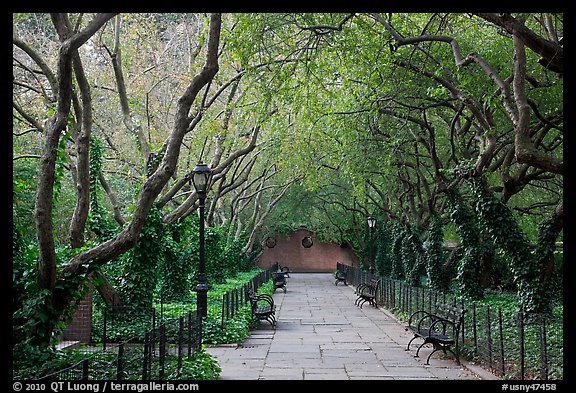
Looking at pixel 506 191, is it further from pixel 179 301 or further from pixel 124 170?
pixel 124 170

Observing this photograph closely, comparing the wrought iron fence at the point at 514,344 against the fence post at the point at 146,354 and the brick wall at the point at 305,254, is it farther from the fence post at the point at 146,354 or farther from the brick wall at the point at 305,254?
the brick wall at the point at 305,254

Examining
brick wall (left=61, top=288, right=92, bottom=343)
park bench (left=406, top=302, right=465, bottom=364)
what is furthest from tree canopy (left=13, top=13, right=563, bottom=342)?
park bench (left=406, top=302, right=465, bottom=364)

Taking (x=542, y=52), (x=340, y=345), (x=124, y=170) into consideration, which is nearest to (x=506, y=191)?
(x=340, y=345)

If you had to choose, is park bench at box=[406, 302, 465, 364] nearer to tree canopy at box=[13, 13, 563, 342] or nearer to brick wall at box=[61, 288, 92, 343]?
tree canopy at box=[13, 13, 563, 342]

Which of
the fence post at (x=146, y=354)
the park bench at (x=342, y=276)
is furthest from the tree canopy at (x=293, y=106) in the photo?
the park bench at (x=342, y=276)

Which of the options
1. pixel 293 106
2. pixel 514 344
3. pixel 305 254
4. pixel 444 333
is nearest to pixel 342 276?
pixel 305 254

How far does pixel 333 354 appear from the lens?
37.7ft

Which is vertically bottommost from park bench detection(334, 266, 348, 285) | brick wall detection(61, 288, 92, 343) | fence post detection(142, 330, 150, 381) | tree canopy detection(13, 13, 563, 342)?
park bench detection(334, 266, 348, 285)

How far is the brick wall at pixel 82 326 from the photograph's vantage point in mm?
12344

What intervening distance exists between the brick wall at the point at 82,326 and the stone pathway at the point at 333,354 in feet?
8.78

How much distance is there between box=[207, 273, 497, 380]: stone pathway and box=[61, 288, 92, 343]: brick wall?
268 centimetres

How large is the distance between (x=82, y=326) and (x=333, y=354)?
5343mm

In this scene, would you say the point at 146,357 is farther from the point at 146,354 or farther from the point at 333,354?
the point at 333,354

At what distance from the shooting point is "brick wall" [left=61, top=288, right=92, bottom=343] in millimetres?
12344
